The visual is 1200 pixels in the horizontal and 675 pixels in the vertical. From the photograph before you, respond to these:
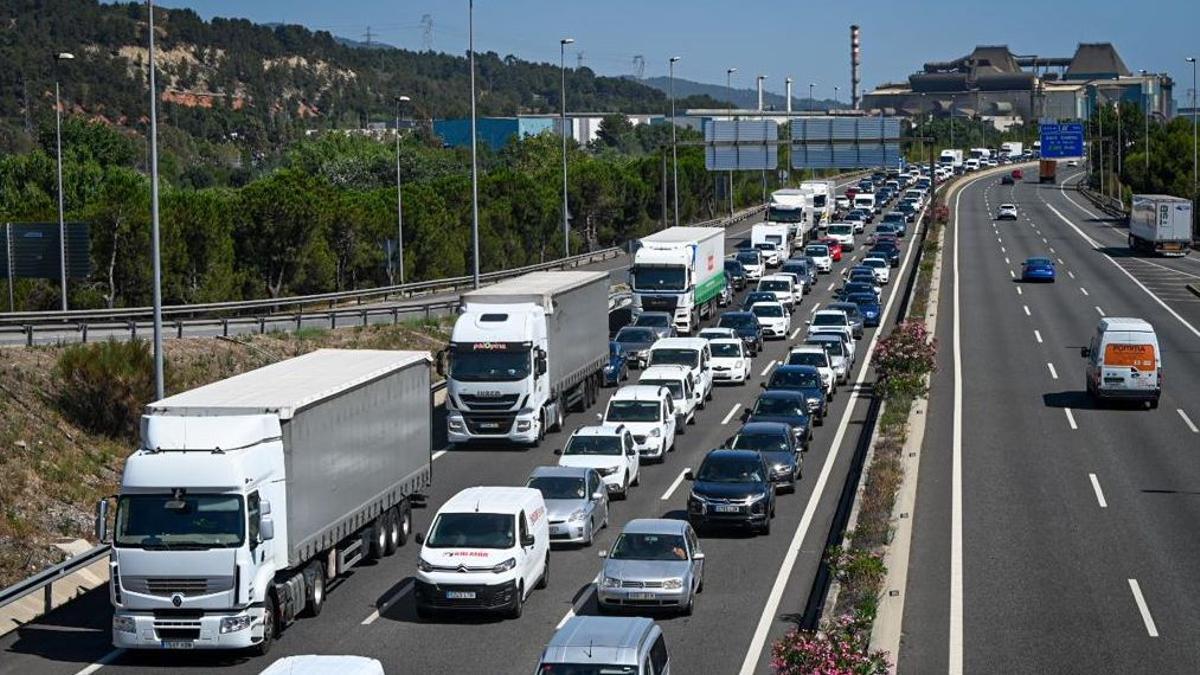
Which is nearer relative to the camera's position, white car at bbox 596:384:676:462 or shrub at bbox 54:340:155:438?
white car at bbox 596:384:676:462

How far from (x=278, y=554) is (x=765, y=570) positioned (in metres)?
8.60

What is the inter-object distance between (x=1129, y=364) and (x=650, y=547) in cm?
2342

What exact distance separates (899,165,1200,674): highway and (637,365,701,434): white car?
20.5 ft

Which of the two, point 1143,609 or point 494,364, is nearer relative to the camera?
point 1143,609

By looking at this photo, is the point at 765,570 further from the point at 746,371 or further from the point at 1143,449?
the point at 746,371

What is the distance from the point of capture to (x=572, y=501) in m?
30.2

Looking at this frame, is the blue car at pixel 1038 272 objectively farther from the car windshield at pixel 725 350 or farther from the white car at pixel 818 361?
the white car at pixel 818 361

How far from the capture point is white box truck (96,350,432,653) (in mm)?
22406

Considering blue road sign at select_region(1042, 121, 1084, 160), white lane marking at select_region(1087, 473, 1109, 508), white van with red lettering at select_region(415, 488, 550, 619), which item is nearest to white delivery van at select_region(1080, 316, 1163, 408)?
white lane marking at select_region(1087, 473, 1109, 508)

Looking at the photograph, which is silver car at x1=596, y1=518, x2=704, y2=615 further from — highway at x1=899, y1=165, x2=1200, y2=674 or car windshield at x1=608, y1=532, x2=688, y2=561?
highway at x1=899, y1=165, x2=1200, y2=674

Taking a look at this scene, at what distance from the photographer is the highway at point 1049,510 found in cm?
2277

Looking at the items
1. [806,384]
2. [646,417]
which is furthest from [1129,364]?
[646,417]

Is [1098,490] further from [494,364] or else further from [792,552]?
[494,364]

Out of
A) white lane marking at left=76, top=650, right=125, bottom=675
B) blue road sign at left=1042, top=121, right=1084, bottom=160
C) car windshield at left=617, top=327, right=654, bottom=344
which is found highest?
blue road sign at left=1042, top=121, right=1084, bottom=160
